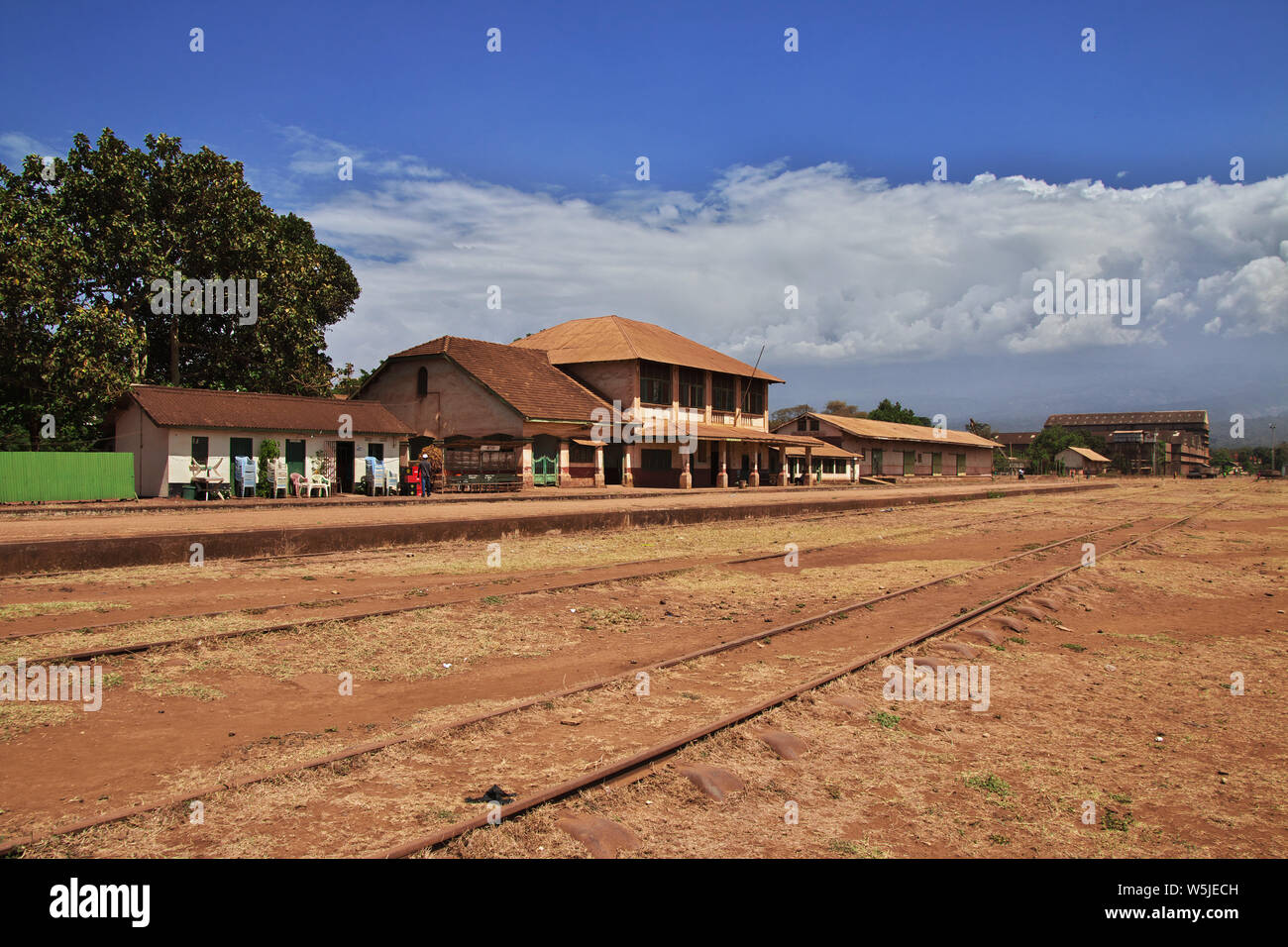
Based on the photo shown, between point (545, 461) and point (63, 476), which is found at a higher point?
point (545, 461)

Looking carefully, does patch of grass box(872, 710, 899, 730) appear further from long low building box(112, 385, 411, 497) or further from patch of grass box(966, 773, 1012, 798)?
long low building box(112, 385, 411, 497)

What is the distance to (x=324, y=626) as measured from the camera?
29.1 ft

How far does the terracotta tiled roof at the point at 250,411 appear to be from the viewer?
28.0 m

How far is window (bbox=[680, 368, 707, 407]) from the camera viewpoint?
166 feet

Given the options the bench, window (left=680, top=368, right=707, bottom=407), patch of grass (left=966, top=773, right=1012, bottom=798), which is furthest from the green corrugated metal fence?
window (left=680, top=368, right=707, bottom=407)

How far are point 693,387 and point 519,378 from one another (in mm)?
12165

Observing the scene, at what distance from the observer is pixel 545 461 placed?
134ft

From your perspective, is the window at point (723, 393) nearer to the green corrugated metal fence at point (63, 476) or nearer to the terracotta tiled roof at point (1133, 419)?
the green corrugated metal fence at point (63, 476)

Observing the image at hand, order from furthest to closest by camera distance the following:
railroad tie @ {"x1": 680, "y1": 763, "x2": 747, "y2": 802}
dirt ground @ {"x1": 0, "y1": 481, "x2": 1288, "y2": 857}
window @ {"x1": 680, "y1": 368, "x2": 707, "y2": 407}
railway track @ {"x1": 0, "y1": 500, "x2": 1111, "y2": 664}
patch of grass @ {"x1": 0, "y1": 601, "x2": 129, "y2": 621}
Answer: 1. window @ {"x1": 680, "y1": 368, "x2": 707, "y2": 407}
2. patch of grass @ {"x1": 0, "y1": 601, "x2": 129, "y2": 621}
3. railway track @ {"x1": 0, "y1": 500, "x2": 1111, "y2": 664}
4. railroad tie @ {"x1": 680, "y1": 763, "x2": 747, "y2": 802}
5. dirt ground @ {"x1": 0, "y1": 481, "x2": 1288, "y2": 857}

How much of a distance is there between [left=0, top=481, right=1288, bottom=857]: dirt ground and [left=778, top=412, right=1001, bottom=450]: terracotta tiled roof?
53.5 metres

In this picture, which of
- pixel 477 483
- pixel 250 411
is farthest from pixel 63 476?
pixel 477 483

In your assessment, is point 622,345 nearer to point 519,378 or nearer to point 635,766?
point 519,378

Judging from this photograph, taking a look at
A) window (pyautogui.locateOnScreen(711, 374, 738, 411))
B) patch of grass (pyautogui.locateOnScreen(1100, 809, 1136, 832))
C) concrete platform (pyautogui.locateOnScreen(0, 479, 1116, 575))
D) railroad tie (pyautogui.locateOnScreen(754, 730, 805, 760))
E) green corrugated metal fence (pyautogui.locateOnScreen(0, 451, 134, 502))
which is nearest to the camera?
patch of grass (pyautogui.locateOnScreen(1100, 809, 1136, 832))
